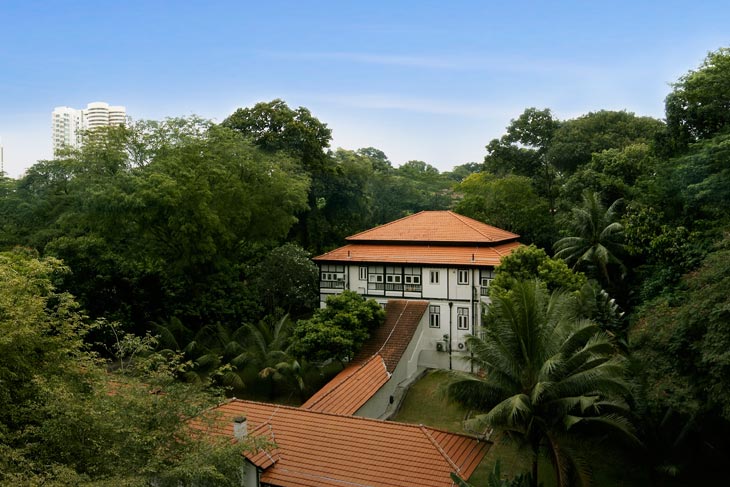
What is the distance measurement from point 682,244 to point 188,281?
22.2m

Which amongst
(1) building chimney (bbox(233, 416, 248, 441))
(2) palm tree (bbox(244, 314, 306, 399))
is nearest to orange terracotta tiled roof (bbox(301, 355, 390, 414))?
(2) palm tree (bbox(244, 314, 306, 399))

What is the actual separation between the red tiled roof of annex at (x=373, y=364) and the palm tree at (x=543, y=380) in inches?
199

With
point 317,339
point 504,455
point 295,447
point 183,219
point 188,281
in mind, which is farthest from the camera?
point 188,281

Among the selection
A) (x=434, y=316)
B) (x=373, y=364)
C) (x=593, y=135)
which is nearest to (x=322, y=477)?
(x=373, y=364)

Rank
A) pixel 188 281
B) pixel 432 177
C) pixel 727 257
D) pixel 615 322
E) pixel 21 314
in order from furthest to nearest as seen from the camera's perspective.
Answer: pixel 432 177
pixel 188 281
pixel 615 322
pixel 727 257
pixel 21 314

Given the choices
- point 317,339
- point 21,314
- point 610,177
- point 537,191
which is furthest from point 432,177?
point 21,314

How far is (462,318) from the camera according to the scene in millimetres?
25891

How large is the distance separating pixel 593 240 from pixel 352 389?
47.2 ft

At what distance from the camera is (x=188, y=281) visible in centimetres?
2908

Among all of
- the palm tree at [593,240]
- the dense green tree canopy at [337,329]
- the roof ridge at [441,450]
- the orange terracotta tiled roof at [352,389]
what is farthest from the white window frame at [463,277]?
the roof ridge at [441,450]

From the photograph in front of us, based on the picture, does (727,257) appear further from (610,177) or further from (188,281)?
(188,281)

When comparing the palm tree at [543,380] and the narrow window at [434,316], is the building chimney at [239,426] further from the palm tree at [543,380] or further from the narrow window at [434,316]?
the narrow window at [434,316]

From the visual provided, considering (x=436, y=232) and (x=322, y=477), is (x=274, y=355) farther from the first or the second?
(x=322, y=477)

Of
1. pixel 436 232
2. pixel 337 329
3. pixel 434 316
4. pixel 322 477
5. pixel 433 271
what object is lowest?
pixel 322 477
